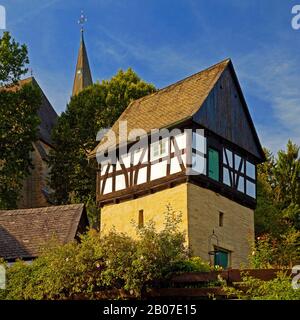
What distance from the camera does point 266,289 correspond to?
12.3 meters

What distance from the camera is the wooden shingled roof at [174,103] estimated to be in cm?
2225

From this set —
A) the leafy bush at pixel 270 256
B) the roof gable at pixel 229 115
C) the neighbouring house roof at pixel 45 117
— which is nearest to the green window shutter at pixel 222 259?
the leafy bush at pixel 270 256

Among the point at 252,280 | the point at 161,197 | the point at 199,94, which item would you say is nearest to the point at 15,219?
the point at 161,197

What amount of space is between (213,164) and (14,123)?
37.4ft

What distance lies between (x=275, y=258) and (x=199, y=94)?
7.20m

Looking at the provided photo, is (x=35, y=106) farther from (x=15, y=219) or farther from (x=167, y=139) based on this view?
(x=167, y=139)

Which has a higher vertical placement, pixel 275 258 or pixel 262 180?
pixel 262 180

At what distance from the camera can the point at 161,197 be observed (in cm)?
2180

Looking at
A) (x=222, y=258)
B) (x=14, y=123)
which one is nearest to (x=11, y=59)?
(x=14, y=123)

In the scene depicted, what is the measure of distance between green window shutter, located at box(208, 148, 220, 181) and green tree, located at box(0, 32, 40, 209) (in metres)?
10.7

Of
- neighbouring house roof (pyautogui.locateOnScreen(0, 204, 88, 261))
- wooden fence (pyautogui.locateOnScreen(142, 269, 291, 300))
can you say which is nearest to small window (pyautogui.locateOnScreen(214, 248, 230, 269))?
neighbouring house roof (pyautogui.locateOnScreen(0, 204, 88, 261))

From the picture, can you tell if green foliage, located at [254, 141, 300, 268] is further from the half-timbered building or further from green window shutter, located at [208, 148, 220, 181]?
green window shutter, located at [208, 148, 220, 181]

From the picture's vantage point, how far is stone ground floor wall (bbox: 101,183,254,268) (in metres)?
20.8

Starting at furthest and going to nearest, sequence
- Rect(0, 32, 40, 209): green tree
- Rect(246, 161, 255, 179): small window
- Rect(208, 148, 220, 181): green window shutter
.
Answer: Rect(0, 32, 40, 209): green tree
Rect(246, 161, 255, 179): small window
Rect(208, 148, 220, 181): green window shutter
